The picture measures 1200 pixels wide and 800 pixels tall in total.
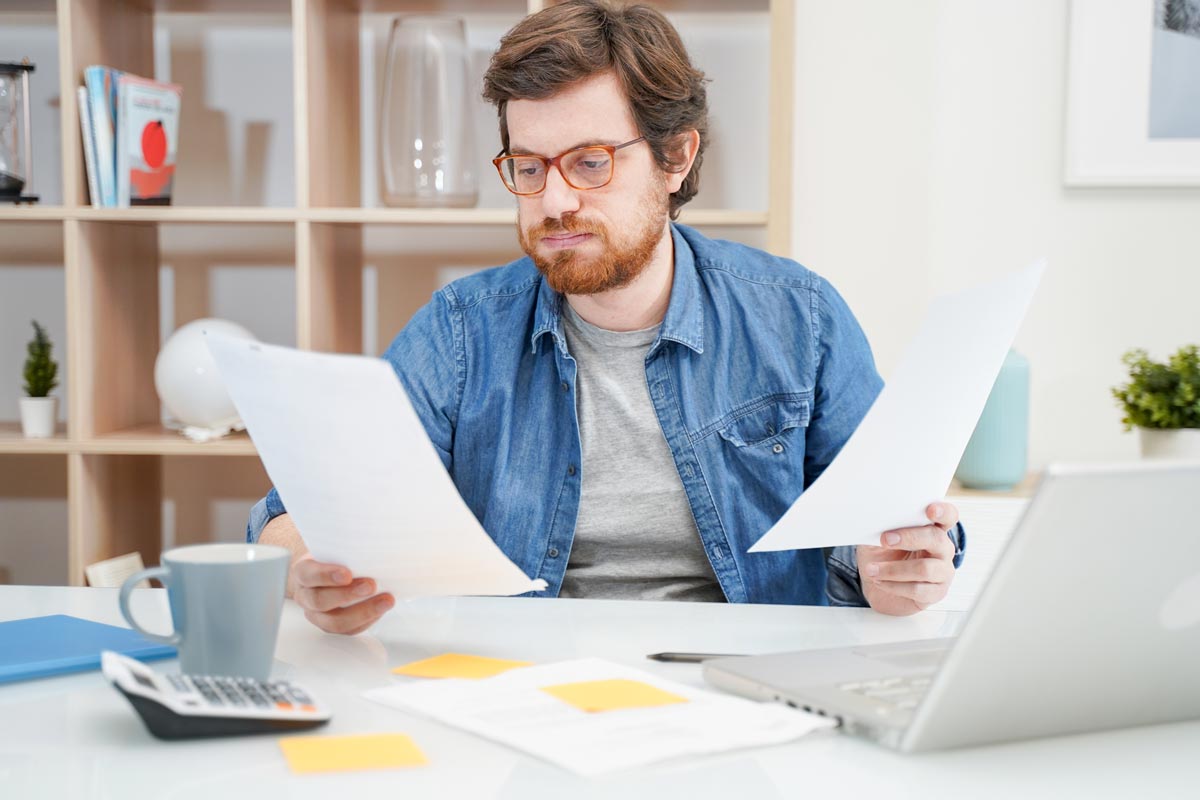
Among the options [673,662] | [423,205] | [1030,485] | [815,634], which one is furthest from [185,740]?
[1030,485]

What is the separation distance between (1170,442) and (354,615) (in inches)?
59.6

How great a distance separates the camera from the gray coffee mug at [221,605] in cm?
82

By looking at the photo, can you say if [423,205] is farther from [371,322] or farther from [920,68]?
[920,68]

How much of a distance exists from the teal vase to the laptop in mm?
1339

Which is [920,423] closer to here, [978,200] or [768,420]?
[768,420]

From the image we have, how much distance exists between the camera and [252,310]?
2.54 m

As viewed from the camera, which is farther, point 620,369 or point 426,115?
point 426,115

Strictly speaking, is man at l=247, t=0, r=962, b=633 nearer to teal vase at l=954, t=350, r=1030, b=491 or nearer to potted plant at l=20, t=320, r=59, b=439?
teal vase at l=954, t=350, r=1030, b=491

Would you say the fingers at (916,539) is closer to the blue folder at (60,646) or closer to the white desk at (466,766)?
the white desk at (466,766)

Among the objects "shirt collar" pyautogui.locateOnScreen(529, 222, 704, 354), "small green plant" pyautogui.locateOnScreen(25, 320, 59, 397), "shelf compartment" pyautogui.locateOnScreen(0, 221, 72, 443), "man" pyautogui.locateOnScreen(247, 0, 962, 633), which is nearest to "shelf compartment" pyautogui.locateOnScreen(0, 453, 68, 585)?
"shelf compartment" pyautogui.locateOnScreen(0, 221, 72, 443)

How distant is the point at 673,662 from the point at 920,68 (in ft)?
5.78

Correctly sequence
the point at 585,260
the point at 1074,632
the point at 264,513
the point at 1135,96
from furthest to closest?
the point at 1135,96
the point at 585,260
the point at 264,513
the point at 1074,632

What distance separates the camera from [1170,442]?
1.99 m

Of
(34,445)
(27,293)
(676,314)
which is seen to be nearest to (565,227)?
(676,314)
